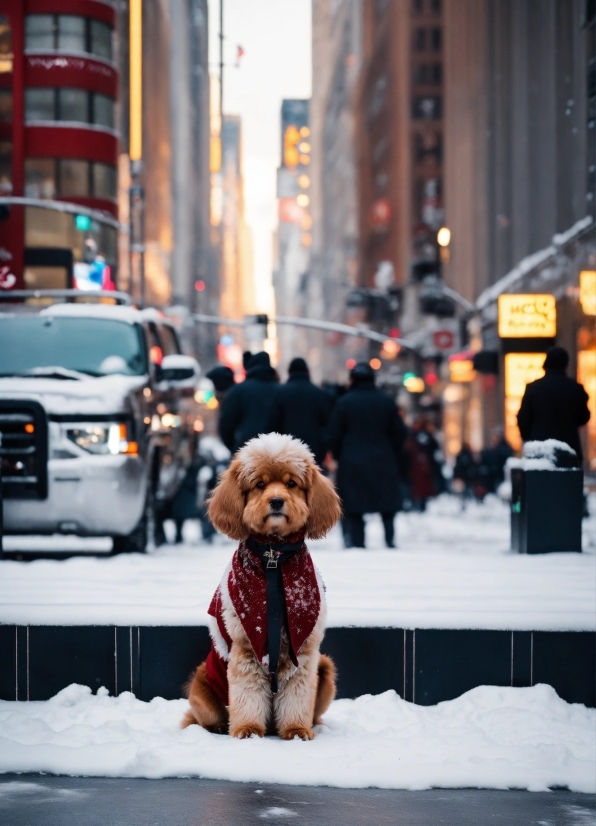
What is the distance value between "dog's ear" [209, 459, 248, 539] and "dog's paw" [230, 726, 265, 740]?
876 mm

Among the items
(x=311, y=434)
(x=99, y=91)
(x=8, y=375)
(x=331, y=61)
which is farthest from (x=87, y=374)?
(x=331, y=61)

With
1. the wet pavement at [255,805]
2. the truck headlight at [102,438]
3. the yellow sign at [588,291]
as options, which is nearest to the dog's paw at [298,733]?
the wet pavement at [255,805]

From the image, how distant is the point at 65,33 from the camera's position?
51094 millimetres

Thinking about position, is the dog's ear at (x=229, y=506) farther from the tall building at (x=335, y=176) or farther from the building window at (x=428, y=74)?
→ the tall building at (x=335, y=176)

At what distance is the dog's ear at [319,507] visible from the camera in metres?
6.05

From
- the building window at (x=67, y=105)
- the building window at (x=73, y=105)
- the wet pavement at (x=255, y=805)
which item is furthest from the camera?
the building window at (x=73, y=105)

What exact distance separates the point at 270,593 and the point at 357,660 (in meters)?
1.42

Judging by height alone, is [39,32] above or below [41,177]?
above

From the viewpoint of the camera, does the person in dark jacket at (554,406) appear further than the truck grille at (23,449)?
Yes

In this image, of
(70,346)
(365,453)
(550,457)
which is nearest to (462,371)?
(365,453)

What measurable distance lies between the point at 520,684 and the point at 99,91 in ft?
162

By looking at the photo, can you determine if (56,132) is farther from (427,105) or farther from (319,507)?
(319,507)

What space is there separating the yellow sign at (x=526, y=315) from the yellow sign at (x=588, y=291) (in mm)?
883

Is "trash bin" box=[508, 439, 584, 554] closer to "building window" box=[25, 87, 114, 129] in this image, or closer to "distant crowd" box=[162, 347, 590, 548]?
"distant crowd" box=[162, 347, 590, 548]
